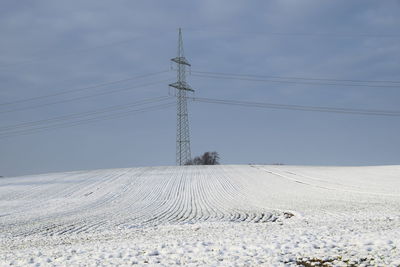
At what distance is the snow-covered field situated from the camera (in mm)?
11297

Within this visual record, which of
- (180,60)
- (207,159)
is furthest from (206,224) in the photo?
(207,159)

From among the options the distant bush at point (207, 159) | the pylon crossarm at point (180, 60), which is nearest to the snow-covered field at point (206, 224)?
the pylon crossarm at point (180, 60)

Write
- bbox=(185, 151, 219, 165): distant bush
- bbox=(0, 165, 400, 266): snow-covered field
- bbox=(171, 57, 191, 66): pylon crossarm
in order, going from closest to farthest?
bbox=(0, 165, 400, 266): snow-covered field < bbox=(171, 57, 191, 66): pylon crossarm < bbox=(185, 151, 219, 165): distant bush

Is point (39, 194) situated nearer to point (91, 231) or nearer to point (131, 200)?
point (131, 200)

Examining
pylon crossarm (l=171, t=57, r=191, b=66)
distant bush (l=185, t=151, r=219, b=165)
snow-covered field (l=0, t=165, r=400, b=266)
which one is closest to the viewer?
snow-covered field (l=0, t=165, r=400, b=266)

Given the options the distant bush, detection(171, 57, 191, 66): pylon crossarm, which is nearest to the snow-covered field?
detection(171, 57, 191, 66): pylon crossarm

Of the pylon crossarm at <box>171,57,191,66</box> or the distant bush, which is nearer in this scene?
the pylon crossarm at <box>171,57,191,66</box>

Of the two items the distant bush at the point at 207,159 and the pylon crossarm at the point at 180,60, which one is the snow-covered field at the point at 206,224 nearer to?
the pylon crossarm at the point at 180,60

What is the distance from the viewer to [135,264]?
10.9m

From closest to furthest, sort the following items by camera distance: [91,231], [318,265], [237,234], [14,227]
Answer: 1. [318,265]
2. [237,234]
3. [91,231]
4. [14,227]

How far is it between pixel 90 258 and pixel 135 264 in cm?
151

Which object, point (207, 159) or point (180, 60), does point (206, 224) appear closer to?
point (180, 60)

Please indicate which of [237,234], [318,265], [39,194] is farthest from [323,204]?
[39,194]

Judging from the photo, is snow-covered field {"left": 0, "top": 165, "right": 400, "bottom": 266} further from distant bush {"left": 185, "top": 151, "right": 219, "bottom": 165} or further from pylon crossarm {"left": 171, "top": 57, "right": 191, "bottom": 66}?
distant bush {"left": 185, "top": 151, "right": 219, "bottom": 165}
